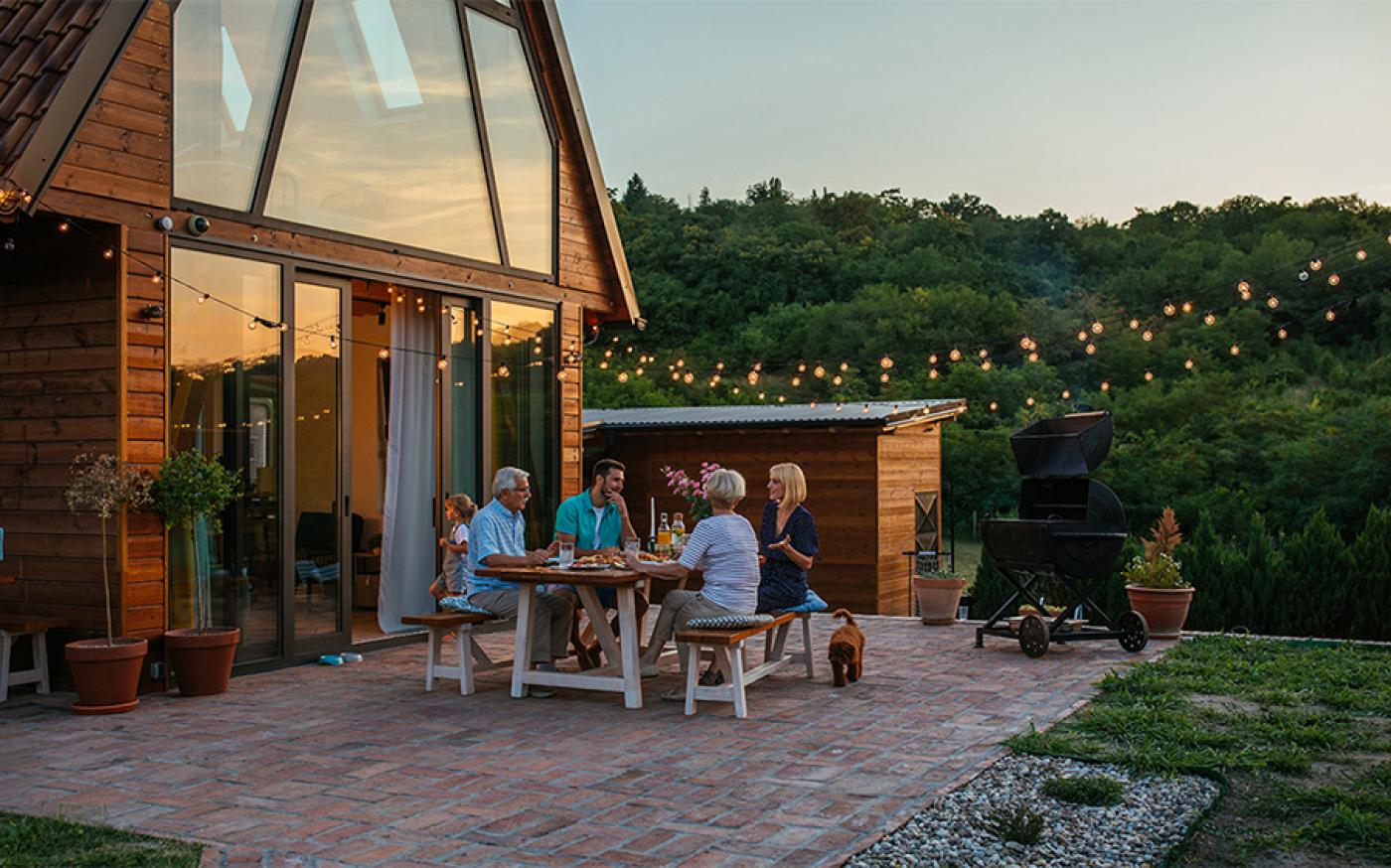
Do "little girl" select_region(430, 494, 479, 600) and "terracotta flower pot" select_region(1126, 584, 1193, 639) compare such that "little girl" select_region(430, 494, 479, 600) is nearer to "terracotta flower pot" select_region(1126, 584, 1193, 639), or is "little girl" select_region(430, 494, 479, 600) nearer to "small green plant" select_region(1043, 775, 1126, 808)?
"small green plant" select_region(1043, 775, 1126, 808)

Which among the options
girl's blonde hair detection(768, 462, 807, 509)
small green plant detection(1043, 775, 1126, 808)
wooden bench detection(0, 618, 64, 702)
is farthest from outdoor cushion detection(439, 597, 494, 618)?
small green plant detection(1043, 775, 1126, 808)

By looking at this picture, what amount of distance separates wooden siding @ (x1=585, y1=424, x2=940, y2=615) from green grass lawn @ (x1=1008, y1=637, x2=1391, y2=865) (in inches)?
192

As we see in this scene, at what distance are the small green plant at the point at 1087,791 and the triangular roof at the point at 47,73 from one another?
5.83m

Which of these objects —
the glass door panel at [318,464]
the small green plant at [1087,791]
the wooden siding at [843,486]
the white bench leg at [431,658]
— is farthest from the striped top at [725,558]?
the wooden siding at [843,486]

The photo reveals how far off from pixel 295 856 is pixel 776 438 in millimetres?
9912

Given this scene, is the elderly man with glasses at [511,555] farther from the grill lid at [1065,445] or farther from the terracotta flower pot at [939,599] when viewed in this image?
the terracotta flower pot at [939,599]

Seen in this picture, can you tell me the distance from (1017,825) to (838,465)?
918 cm

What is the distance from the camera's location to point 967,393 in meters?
22.4

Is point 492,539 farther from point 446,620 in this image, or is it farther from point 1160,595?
point 1160,595

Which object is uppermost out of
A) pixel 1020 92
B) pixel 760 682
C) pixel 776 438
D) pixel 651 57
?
pixel 651 57

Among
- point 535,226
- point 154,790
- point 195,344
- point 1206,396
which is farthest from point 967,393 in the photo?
point 154,790

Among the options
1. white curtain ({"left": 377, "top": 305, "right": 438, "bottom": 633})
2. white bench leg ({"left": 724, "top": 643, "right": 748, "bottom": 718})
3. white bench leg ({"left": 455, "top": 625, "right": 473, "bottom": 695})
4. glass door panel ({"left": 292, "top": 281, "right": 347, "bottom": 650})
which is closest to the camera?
white bench leg ({"left": 724, "top": 643, "right": 748, "bottom": 718})

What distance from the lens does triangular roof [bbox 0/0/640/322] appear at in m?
6.24

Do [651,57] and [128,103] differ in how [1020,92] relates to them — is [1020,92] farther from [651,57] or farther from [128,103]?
[128,103]
